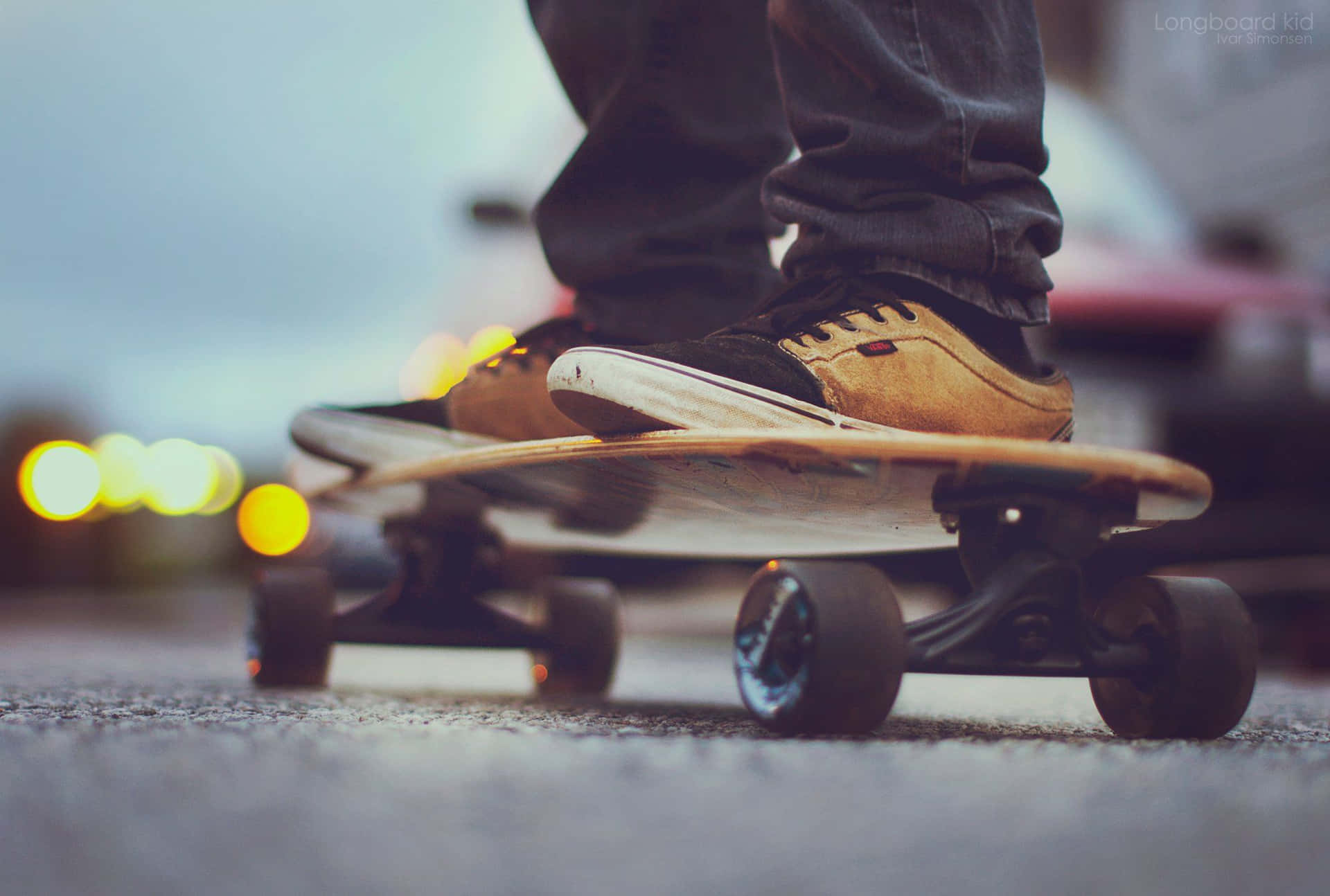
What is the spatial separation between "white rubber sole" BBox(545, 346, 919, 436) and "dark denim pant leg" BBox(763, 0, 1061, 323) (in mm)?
181

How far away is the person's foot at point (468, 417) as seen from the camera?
1690 mm

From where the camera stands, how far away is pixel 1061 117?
448 cm

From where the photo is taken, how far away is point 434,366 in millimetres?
3574

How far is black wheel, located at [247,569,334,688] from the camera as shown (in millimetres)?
1948

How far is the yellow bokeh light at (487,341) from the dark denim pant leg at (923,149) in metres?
1.83

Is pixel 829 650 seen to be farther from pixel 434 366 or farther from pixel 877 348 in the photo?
pixel 434 366

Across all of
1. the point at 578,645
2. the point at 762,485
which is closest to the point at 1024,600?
the point at 762,485

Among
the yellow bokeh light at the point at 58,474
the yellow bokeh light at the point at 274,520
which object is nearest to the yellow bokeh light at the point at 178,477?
the yellow bokeh light at the point at 58,474

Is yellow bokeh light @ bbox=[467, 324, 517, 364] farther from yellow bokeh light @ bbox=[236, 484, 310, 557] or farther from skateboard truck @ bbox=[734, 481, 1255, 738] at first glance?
skateboard truck @ bbox=[734, 481, 1255, 738]

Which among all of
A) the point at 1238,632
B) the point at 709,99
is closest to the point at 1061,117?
the point at 709,99

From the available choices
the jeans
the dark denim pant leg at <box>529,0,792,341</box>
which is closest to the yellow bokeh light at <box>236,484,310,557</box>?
the dark denim pant leg at <box>529,0,792,341</box>

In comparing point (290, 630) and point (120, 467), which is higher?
point (120, 467)

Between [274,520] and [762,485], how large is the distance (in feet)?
12.7

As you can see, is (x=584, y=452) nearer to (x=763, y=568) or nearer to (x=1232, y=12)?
(x=763, y=568)
